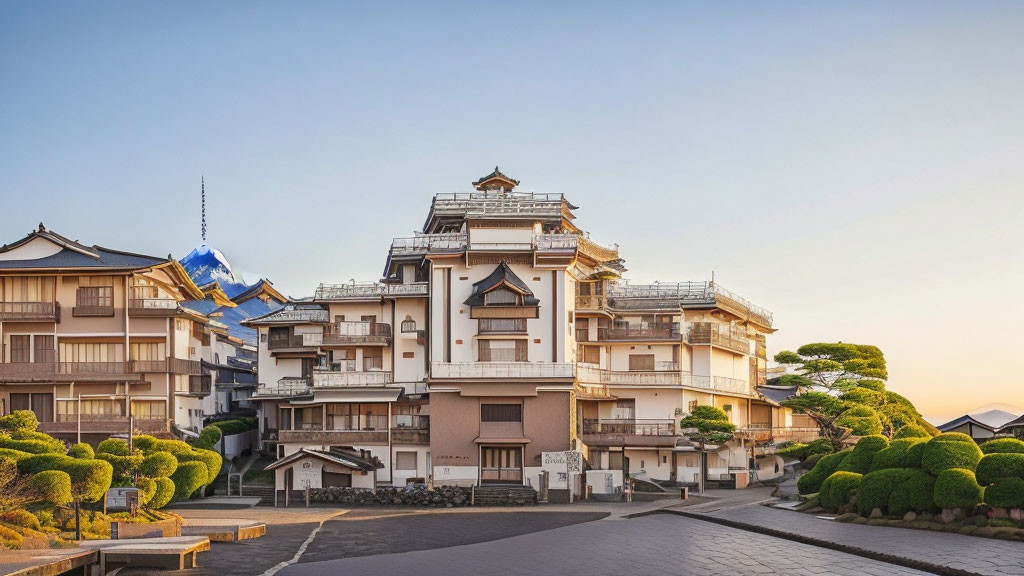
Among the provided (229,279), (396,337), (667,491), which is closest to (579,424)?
(667,491)

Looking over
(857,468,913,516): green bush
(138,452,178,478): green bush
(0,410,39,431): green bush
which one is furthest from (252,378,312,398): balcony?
(857,468,913,516): green bush

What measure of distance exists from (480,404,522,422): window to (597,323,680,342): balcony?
10.1 metres

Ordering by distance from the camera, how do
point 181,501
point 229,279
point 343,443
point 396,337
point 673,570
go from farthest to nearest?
point 229,279 → point 396,337 → point 343,443 → point 181,501 → point 673,570

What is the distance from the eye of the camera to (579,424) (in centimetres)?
5634

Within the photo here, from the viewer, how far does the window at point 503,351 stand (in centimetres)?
5406

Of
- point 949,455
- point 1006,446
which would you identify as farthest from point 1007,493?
point 949,455

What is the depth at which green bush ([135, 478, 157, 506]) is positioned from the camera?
37.1m

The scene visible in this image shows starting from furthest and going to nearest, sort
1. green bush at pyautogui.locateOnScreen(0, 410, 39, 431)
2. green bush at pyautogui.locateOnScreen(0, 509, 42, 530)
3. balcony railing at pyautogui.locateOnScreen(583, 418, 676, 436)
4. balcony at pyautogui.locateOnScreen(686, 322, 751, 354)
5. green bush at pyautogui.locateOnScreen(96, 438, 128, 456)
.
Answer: balcony at pyautogui.locateOnScreen(686, 322, 751, 354) → balcony railing at pyautogui.locateOnScreen(583, 418, 676, 436) → green bush at pyautogui.locateOnScreen(0, 410, 39, 431) → green bush at pyautogui.locateOnScreen(96, 438, 128, 456) → green bush at pyautogui.locateOnScreen(0, 509, 42, 530)

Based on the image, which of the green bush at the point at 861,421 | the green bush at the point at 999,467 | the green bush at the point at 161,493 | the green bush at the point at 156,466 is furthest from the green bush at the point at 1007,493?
the green bush at the point at 156,466

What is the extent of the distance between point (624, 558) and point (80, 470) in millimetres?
18495

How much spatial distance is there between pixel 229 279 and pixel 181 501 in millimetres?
64089

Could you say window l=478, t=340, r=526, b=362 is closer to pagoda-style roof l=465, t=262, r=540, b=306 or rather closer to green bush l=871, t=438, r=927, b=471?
pagoda-style roof l=465, t=262, r=540, b=306

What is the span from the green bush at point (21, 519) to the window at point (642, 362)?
127 feet

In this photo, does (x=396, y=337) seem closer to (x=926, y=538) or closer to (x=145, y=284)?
(x=145, y=284)
